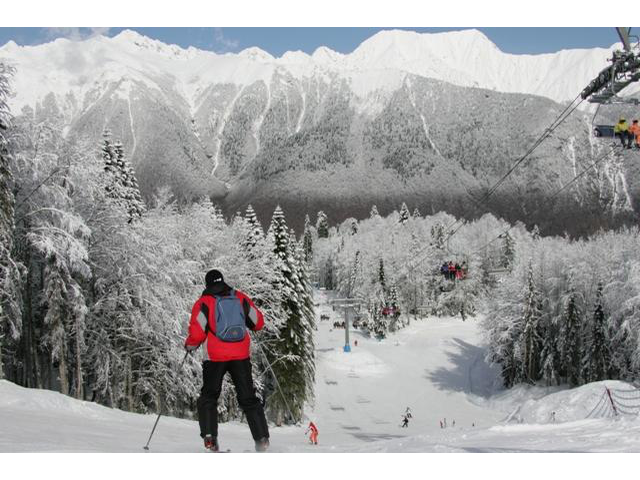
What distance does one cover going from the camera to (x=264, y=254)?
3956 centimetres

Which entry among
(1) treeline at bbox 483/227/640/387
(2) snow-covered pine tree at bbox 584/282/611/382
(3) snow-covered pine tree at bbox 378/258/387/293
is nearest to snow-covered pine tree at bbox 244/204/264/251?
(1) treeline at bbox 483/227/640/387

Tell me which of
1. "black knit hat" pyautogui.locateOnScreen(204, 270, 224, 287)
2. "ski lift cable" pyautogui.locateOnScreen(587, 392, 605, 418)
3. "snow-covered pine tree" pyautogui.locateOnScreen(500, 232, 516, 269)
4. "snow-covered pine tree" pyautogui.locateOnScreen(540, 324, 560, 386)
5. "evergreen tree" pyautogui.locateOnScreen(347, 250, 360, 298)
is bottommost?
"snow-covered pine tree" pyautogui.locateOnScreen(540, 324, 560, 386)

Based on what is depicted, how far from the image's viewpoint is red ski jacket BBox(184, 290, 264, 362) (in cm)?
781

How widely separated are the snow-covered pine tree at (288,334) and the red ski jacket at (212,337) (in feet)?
95.7

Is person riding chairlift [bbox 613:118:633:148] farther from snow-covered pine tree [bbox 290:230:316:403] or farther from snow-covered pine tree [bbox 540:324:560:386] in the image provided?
snow-covered pine tree [bbox 540:324:560:386]

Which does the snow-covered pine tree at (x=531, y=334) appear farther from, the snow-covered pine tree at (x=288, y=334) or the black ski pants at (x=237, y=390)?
the black ski pants at (x=237, y=390)

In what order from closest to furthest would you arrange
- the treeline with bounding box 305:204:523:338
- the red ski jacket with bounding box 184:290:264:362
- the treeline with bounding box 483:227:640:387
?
the red ski jacket with bounding box 184:290:264:362 < the treeline with bounding box 483:227:640:387 < the treeline with bounding box 305:204:523:338

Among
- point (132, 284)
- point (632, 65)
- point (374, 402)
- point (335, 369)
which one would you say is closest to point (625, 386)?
point (632, 65)

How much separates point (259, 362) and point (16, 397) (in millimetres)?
24073

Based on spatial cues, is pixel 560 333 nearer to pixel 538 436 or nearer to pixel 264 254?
pixel 264 254

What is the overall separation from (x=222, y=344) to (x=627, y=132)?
521 inches

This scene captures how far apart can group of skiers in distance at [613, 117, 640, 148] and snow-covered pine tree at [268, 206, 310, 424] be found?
23262 millimetres

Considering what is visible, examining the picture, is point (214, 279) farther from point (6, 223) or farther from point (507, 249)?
point (507, 249)

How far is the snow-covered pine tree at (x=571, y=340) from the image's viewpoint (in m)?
51.8
